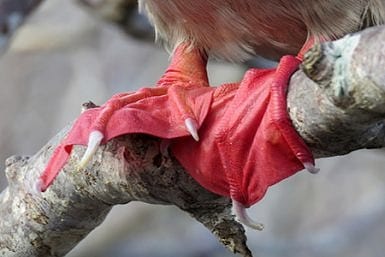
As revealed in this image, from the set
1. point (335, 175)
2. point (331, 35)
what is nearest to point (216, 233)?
point (331, 35)

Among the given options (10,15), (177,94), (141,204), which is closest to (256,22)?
(177,94)

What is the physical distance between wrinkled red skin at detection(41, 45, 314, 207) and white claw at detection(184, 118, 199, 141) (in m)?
0.01

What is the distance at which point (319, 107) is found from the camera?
4.85 ft

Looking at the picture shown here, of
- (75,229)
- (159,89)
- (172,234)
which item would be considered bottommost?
(172,234)

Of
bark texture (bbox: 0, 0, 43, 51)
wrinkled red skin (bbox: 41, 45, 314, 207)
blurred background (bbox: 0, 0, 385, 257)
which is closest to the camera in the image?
wrinkled red skin (bbox: 41, 45, 314, 207)

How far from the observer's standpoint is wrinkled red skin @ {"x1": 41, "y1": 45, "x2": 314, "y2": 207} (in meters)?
1.63

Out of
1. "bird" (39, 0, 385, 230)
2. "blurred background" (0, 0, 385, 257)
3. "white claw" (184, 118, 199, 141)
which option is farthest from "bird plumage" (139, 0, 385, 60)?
"blurred background" (0, 0, 385, 257)

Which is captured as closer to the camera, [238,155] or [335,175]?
[238,155]

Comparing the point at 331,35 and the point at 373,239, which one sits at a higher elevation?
the point at 331,35

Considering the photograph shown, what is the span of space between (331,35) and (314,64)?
0.80m

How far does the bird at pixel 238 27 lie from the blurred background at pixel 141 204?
78.6 inches

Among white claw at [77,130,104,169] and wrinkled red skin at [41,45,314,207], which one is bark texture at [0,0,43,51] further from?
white claw at [77,130,104,169]

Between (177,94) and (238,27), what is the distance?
389mm

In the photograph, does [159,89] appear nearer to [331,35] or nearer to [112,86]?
[331,35]
